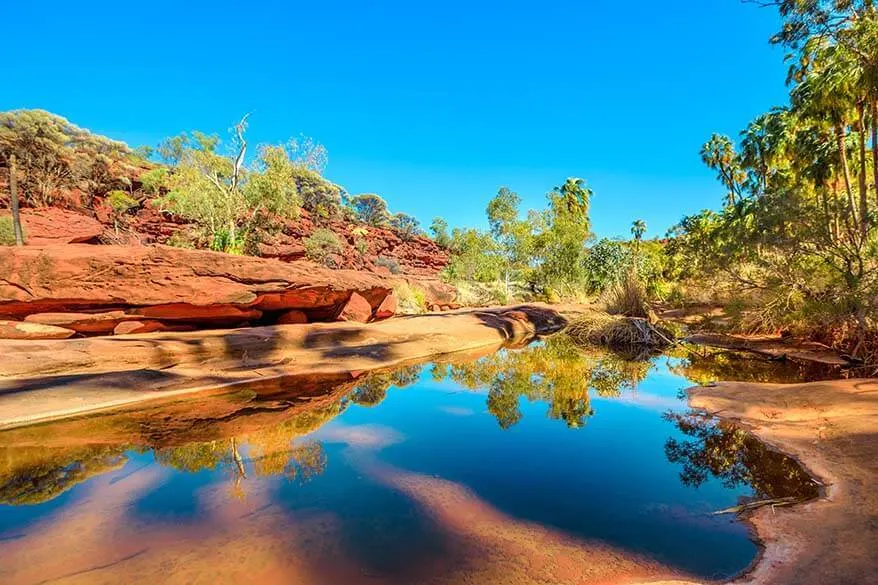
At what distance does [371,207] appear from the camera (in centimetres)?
6322

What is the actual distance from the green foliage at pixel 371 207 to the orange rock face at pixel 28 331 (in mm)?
53119

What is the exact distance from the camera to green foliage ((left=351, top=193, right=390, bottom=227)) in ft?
202

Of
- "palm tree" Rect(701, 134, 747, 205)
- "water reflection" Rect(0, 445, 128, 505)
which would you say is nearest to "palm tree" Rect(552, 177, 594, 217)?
"palm tree" Rect(701, 134, 747, 205)

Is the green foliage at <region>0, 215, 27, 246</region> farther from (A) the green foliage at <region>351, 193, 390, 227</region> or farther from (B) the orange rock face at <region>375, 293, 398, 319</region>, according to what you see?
(A) the green foliage at <region>351, 193, 390, 227</region>

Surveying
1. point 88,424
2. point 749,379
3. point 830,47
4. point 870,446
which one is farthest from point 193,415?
point 830,47

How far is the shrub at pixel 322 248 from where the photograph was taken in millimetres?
31281

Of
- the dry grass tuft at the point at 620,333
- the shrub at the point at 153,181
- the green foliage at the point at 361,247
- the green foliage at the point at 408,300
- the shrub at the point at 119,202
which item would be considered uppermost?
the shrub at the point at 153,181

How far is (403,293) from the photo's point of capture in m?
22.9

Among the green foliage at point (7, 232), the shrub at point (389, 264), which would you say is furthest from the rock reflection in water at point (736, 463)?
the shrub at point (389, 264)

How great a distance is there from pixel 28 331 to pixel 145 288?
2180 millimetres

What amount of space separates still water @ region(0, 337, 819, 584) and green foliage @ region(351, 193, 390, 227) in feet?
185

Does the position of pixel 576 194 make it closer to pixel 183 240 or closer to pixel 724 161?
pixel 724 161

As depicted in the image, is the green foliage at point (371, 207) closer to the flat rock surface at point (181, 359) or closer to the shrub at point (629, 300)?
the shrub at point (629, 300)

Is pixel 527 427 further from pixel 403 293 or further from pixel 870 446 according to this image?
pixel 403 293
